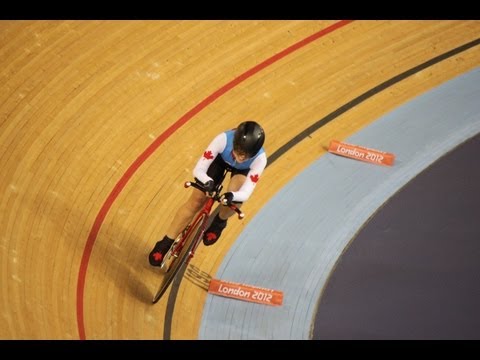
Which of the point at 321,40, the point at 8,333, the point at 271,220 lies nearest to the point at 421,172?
the point at 271,220

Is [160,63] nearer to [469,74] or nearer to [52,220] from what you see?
[52,220]

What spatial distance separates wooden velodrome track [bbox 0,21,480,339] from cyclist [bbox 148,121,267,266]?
0.42m

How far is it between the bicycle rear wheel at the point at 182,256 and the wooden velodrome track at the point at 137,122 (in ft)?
0.64

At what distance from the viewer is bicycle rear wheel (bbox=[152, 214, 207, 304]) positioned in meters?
4.65

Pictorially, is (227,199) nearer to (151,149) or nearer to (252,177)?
(252,177)

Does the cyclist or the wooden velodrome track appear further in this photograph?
the wooden velodrome track

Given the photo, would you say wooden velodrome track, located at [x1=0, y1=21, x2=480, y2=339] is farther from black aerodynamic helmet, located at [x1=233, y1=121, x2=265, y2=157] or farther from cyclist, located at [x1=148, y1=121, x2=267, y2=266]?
black aerodynamic helmet, located at [x1=233, y1=121, x2=265, y2=157]

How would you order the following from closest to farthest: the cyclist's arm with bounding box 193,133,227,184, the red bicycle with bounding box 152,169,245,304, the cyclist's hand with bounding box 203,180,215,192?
1. the cyclist's hand with bounding box 203,180,215,192
2. the cyclist's arm with bounding box 193,133,227,184
3. the red bicycle with bounding box 152,169,245,304

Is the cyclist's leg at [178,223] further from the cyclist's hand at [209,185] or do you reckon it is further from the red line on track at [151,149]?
the red line on track at [151,149]

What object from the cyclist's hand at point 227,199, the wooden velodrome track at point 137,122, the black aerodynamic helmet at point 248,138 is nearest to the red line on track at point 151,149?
the wooden velodrome track at point 137,122

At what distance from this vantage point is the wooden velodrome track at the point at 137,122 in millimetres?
5043

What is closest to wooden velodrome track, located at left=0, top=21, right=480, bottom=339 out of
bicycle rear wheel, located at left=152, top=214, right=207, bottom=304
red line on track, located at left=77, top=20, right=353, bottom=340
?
red line on track, located at left=77, top=20, right=353, bottom=340

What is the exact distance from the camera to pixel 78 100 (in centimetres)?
615

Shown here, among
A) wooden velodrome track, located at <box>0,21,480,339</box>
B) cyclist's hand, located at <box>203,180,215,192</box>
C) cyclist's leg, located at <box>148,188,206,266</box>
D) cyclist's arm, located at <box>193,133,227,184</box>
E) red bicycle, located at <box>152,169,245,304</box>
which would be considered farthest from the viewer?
wooden velodrome track, located at <box>0,21,480,339</box>
